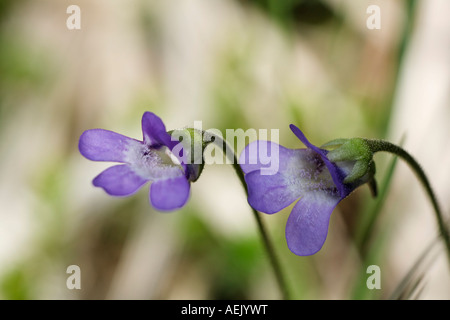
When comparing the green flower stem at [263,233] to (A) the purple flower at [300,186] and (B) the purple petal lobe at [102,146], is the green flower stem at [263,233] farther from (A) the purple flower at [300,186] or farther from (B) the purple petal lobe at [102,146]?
(B) the purple petal lobe at [102,146]

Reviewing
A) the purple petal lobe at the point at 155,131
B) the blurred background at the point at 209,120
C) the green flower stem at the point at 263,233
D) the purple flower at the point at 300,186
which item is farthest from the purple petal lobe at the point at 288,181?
the blurred background at the point at 209,120

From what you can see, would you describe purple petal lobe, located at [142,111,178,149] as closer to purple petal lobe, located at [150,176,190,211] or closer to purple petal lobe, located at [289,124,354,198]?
purple petal lobe, located at [150,176,190,211]

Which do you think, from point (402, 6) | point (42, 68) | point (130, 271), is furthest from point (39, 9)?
point (402, 6)

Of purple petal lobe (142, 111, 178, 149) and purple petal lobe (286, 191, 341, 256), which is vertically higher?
purple petal lobe (142, 111, 178, 149)

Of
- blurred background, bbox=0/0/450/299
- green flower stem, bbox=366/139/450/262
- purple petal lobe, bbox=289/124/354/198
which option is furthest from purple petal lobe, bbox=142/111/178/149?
blurred background, bbox=0/0/450/299

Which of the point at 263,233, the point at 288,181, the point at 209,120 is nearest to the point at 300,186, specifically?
the point at 288,181

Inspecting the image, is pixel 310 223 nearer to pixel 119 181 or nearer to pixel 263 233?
pixel 263 233

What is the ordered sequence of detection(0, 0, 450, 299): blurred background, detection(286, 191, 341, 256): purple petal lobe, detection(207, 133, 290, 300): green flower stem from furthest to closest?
detection(0, 0, 450, 299): blurred background → detection(207, 133, 290, 300): green flower stem → detection(286, 191, 341, 256): purple petal lobe
